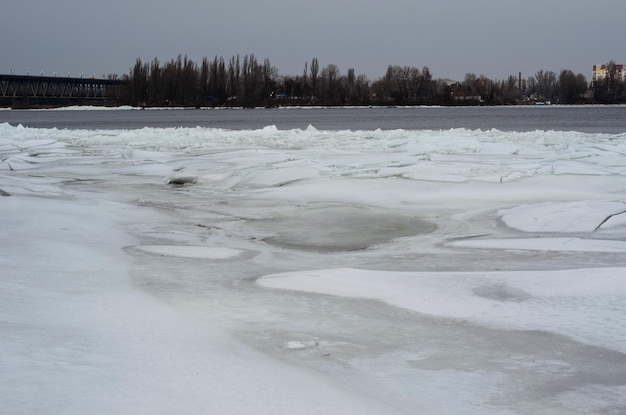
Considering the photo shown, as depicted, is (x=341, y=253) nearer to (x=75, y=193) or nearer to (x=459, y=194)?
(x=459, y=194)

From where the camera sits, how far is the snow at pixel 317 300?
3214mm

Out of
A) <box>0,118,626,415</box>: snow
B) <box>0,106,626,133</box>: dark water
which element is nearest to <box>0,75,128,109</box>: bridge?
<box>0,106,626,133</box>: dark water

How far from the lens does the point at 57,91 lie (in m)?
138

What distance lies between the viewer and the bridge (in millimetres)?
128000

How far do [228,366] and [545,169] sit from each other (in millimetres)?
10268

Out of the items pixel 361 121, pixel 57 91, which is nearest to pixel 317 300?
pixel 361 121

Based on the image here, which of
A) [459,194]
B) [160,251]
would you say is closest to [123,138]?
[459,194]

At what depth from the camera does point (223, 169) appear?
14523 mm

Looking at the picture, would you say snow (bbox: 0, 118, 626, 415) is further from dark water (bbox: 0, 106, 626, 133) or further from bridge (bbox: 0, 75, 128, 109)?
bridge (bbox: 0, 75, 128, 109)

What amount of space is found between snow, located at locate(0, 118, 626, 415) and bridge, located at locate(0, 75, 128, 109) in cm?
11562

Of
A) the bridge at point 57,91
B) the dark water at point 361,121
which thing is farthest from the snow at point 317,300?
the bridge at point 57,91

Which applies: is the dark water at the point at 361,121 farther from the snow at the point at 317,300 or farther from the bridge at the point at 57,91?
the bridge at the point at 57,91

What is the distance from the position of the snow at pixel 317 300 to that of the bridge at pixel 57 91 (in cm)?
11562

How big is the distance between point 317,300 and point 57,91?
14163 cm
